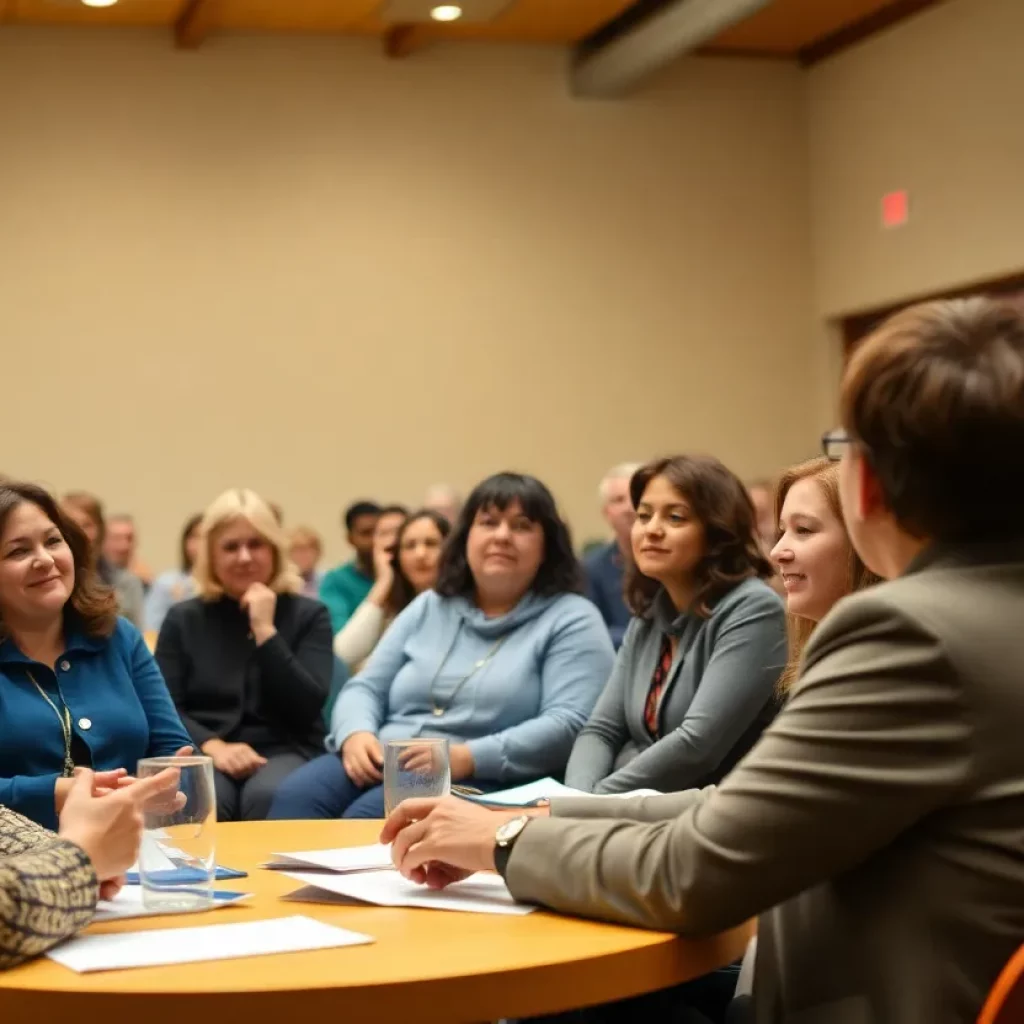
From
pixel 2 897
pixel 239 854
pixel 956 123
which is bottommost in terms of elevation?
pixel 239 854

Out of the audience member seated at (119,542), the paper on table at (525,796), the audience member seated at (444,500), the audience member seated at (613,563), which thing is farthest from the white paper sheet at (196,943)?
the audience member seated at (119,542)

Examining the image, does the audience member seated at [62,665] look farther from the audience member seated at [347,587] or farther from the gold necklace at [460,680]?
the audience member seated at [347,587]

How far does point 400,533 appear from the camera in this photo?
5.19m

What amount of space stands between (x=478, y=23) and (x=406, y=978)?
26.5 feet

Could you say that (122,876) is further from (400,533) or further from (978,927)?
(400,533)

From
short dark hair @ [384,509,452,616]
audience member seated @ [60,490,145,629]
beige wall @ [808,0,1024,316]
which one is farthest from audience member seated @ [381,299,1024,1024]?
beige wall @ [808,0,1024,316]

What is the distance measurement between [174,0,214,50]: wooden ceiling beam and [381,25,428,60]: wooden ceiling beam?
3.52ft

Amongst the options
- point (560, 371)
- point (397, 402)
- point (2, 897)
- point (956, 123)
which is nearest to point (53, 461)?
point (397, 402)

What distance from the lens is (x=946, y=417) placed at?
1.30 m

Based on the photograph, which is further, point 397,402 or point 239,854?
point 397,402

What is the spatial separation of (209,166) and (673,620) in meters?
6.34

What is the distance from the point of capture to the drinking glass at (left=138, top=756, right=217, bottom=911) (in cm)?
169

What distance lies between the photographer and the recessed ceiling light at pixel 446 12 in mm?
7832

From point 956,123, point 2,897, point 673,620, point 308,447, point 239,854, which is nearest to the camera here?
point 2,897
